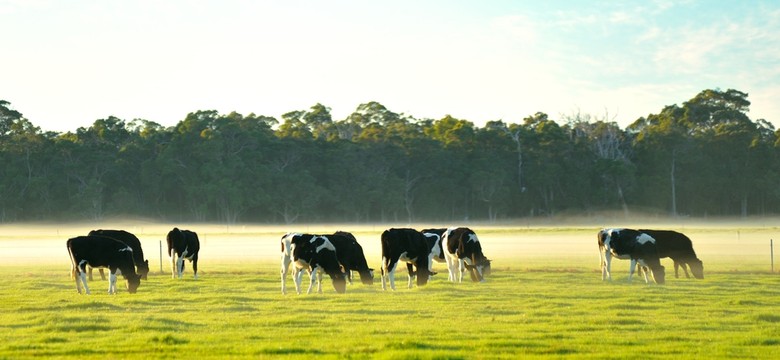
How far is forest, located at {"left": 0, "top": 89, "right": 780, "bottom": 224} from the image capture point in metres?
98.9

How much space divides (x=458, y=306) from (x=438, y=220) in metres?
83.7

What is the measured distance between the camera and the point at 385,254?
26.5 metres

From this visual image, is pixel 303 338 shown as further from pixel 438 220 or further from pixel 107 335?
pixel 438 220

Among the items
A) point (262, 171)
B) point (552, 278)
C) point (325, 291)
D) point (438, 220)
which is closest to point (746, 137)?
point (438, 220)

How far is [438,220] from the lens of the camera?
4109 inches

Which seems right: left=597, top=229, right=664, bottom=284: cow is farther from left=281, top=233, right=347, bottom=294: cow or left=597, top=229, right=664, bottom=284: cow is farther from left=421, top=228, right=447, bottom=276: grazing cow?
left=281, top=233, right=347, bottom=294: cow

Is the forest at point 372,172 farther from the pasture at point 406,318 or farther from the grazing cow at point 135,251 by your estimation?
the pasture at point 406,318

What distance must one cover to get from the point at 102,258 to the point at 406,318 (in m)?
10.9

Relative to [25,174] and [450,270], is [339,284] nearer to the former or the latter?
[450,270]

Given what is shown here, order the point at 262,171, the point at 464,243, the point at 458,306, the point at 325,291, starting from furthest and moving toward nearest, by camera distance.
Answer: the point at 262,171 → the point at 464,243 → the point at 325,291 → the point at 458,306

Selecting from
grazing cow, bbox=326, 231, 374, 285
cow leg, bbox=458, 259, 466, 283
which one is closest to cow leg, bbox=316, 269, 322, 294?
grazing cow, bbox=326, 231, 374, 285

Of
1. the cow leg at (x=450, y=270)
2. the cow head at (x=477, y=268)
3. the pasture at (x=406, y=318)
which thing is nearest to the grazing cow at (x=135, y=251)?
the pasture at (x=406, y=318)

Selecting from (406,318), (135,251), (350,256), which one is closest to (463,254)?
(350,256)

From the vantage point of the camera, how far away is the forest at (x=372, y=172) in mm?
98938
